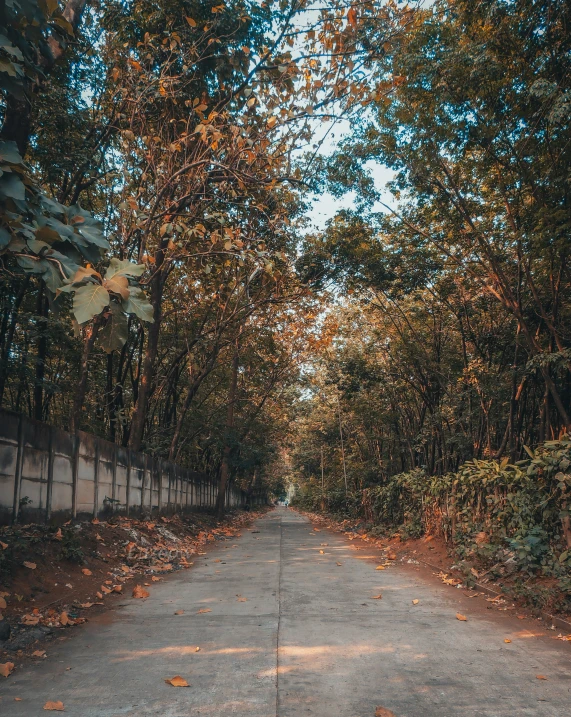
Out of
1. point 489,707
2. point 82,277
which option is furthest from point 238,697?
point 82,277

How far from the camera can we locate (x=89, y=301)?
282 centimetres

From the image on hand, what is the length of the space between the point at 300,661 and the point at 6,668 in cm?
203

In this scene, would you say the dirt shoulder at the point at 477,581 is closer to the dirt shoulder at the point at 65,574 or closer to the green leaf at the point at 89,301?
the dirt shoulder at the point at 65,574

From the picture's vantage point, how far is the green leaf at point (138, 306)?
118 inches

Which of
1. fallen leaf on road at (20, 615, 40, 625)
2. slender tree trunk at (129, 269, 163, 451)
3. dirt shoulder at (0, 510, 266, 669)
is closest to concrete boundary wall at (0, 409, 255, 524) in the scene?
dirt shoulder at (0, 510, 266, 669)

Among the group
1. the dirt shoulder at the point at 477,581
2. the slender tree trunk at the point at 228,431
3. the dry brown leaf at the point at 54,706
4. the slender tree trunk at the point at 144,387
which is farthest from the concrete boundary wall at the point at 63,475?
the slender tree trunk at the point at 228,431

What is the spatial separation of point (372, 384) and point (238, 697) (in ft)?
51.2

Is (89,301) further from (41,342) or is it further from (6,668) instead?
(41,342)

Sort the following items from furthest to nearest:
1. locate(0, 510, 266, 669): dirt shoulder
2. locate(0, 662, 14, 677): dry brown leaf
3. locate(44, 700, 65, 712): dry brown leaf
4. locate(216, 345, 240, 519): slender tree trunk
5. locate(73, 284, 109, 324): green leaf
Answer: locate(216, 345, 240, 519): slender tree trunk, locate(0, 510, 266, 669): dirt shoulder, locate(0, 662, 14, 677): dry brown leaf, locate(44, 700, 65, 712): dry brown leaf, locate(73, 284, 109, 324): green leaf

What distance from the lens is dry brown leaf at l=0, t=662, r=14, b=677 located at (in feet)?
12.7

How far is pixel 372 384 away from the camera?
738 inches

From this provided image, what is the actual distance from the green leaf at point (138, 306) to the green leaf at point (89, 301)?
0.57 ft

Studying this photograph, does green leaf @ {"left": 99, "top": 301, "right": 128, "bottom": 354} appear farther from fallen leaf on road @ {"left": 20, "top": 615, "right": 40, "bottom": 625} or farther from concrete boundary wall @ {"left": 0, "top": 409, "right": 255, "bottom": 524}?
concrete boundary wall @ {"left": 0, "top": 409, "right": 255, "bottom": 524}

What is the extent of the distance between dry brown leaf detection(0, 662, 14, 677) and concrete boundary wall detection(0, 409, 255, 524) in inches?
140
